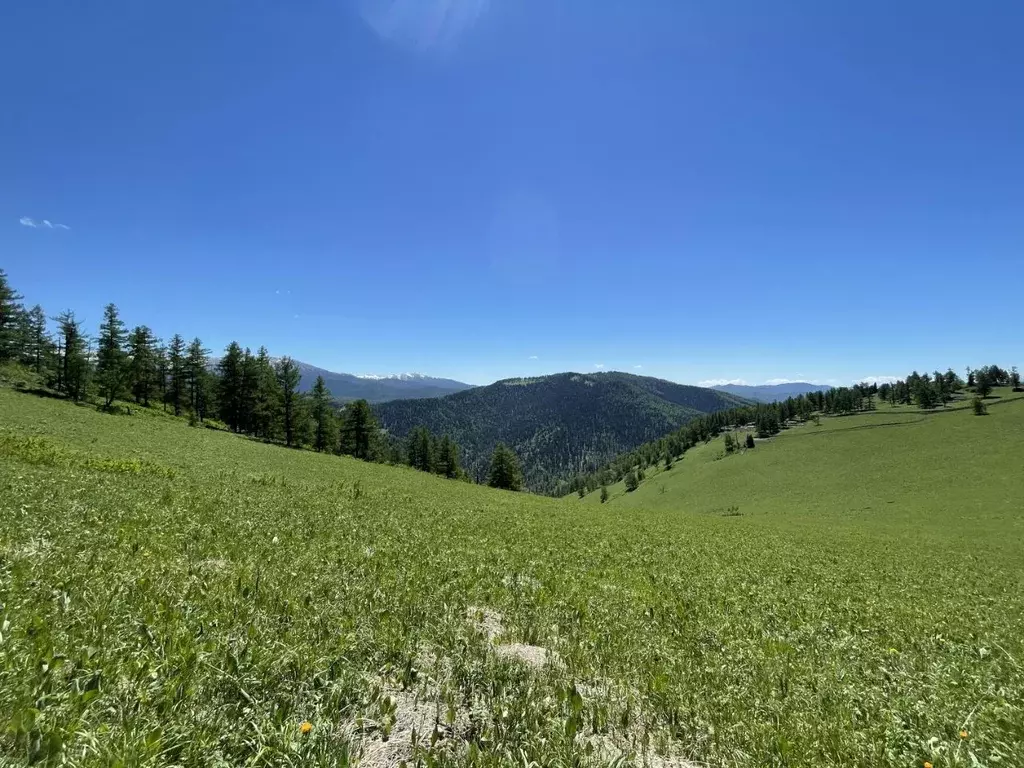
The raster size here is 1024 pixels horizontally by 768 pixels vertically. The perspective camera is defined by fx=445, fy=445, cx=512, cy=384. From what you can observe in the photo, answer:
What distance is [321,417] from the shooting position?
7438 centimetres

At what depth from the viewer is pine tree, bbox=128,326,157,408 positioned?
61.5 meters

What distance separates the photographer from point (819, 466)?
94125 millimetres

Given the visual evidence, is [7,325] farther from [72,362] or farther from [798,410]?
[798,410]

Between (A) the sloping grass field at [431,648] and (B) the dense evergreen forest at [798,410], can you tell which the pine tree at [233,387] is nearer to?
(A) the sloping grass field at [431,648]

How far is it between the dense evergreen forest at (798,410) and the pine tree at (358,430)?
296 feet

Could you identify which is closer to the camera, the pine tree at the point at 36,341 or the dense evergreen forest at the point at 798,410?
the pine tree at the point at 36,341

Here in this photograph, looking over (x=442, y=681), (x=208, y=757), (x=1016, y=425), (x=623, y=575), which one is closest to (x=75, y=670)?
(x=208, y=757)

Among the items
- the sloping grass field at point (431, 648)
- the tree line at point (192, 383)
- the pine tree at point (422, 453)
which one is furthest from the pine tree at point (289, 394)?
the sloping grass field at point (431, 648)

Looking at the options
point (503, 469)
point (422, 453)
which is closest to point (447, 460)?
point (422, 453)

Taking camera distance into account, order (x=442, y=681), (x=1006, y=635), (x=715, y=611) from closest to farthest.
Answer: (x=442, y=681) < (x=715, y=611) < (x=1006, y=635)

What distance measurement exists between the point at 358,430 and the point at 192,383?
87.6 feet

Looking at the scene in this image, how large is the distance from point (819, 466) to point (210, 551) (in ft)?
368

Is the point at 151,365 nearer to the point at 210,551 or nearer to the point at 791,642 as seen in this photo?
the point at 210,551

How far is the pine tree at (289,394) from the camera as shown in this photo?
219 ft
